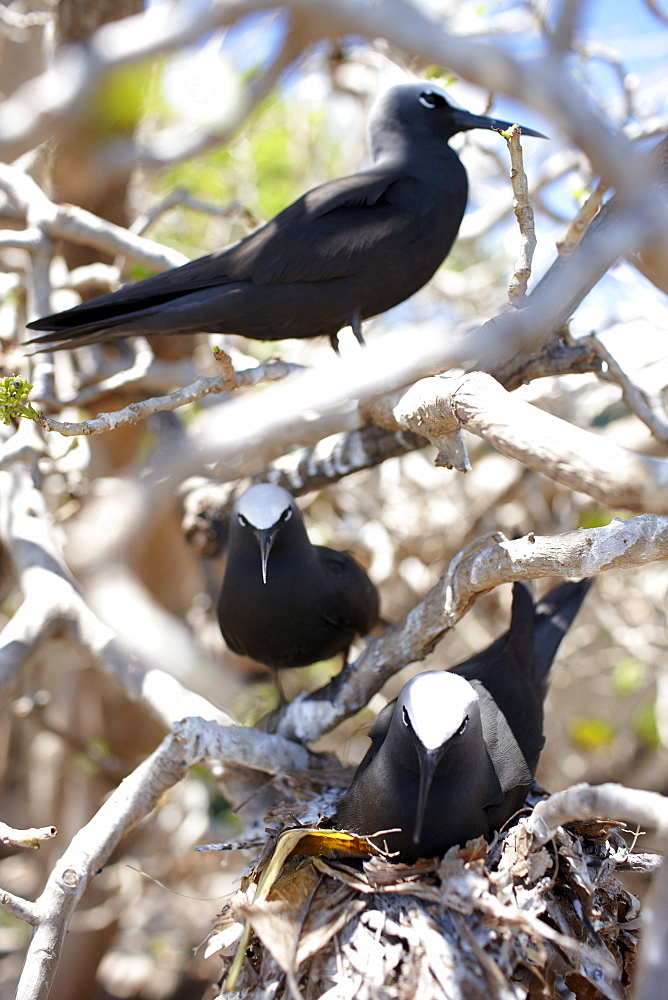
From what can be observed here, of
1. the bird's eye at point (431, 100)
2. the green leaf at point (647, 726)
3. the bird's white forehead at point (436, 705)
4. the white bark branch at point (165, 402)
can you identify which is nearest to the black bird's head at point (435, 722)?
the bird's white forehead at point (436, 705)

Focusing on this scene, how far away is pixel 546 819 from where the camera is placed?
184 centimetres

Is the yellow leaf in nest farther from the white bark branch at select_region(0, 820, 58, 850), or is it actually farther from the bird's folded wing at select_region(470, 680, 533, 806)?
the white bark branch at select_region(0, 820, 58, 850)

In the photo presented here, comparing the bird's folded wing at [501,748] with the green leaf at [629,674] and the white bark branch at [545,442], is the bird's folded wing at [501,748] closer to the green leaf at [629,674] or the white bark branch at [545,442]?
the white bark branch at [545,442]

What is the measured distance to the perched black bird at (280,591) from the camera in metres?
2.77

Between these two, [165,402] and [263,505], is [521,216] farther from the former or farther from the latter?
[263,505]

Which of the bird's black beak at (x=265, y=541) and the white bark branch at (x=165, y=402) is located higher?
the white bark branch at (x=165, y=402)

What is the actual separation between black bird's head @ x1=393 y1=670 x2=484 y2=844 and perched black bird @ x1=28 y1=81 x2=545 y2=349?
4.62 feet

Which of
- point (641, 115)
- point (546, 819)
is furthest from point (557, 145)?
point (546, 819)

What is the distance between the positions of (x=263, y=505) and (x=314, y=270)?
89 centimetres

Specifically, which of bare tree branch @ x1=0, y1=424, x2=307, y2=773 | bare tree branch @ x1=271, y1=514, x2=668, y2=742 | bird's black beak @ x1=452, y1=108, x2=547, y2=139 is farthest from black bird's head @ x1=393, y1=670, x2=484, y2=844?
bird's black beak @ x1=452, y1=108, x2=547, y2=139

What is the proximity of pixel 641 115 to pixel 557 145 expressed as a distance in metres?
0.45

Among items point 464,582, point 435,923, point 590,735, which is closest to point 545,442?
point 464,582

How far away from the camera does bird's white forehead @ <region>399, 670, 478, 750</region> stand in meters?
2.09

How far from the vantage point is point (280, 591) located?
111 inches
